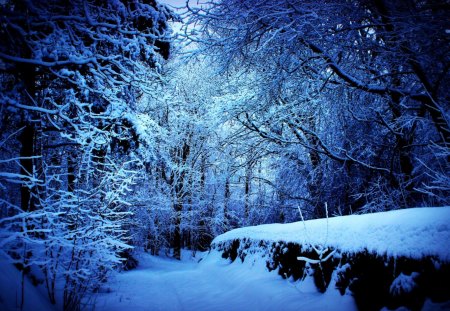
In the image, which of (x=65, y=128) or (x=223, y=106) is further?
(x=223, y=106)

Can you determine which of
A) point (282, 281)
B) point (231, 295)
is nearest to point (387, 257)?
point (282, 281)

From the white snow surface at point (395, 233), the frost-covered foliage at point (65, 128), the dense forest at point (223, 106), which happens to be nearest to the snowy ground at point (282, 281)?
the white snow surface at point (395, 233)

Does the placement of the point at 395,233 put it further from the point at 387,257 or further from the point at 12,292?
the point at 12,292

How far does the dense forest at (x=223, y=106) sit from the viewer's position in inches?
122

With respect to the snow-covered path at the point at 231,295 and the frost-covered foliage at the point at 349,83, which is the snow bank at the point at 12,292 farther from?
the frost-covered foliage at the point at 349,83

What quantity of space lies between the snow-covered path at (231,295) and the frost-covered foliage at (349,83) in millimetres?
1664

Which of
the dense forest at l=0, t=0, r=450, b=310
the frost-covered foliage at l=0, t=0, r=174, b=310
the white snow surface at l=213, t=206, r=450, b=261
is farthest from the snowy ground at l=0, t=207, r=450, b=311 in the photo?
the dense forest at l=0, t=0, r=450, b=310

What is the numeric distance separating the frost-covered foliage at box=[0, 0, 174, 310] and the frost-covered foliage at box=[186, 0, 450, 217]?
1.52 metres

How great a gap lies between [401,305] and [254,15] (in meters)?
3.71

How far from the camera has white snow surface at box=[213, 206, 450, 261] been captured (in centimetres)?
178

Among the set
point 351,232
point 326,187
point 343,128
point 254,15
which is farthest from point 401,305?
point 326,187

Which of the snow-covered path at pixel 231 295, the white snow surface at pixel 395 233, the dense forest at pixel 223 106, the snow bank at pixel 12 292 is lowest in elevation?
the snow-covered path at pixel 231 295

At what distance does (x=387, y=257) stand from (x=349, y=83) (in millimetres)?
3528

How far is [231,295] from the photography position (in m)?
3.95
